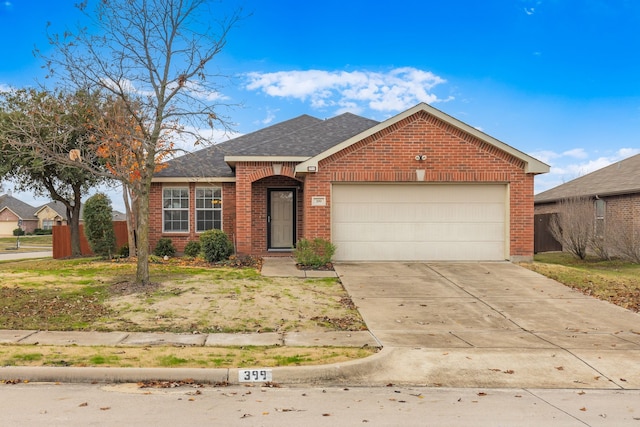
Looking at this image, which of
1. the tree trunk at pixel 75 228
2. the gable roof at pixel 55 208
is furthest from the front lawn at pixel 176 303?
the gable roof at pixel 55 208

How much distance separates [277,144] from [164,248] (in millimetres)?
5275

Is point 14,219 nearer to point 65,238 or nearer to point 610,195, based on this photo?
point 65,238

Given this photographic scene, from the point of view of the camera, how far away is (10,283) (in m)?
12.1

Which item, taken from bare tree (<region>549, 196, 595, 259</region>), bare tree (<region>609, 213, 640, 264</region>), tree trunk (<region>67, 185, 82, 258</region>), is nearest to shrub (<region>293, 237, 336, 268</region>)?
bare tree (<region>549, 196, 595, 259</region>)

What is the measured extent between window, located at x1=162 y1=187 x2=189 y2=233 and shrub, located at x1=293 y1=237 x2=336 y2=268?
5.82 meters

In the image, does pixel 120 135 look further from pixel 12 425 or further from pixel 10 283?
pixel 12 425

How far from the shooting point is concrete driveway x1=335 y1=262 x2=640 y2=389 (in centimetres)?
650

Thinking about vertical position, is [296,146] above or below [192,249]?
above

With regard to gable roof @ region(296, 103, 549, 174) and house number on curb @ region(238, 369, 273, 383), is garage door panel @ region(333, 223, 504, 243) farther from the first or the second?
house number on curb @ region(238, 369, 273, 383)

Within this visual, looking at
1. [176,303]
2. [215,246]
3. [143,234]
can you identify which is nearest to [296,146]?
[215,246]

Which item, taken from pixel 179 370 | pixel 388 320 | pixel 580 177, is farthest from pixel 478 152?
pixel 580 177

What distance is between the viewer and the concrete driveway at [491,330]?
21.3ft

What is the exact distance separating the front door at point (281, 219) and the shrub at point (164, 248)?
3426 millimetres

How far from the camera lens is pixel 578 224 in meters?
18.7
